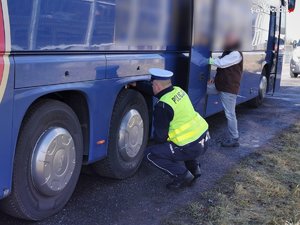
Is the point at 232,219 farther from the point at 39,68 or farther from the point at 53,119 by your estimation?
the point at 39,68

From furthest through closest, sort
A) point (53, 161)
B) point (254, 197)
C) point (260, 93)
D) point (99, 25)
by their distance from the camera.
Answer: point (260, 93) → point (254, 197) → point (99, 25) → point (53, 161)

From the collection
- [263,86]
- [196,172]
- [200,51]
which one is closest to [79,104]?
[196,172]

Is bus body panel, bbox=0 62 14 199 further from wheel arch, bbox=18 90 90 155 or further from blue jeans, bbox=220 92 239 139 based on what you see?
blue jeans, bbox=220 92 239 139

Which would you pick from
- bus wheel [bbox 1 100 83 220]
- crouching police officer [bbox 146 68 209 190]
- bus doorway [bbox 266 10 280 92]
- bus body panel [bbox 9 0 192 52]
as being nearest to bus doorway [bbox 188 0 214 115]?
bus body panel [bbox 9 0 192 52]

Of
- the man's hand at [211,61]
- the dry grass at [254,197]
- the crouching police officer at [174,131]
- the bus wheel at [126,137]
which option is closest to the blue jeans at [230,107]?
the man's hand at [211,61]

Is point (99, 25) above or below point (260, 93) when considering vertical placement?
above

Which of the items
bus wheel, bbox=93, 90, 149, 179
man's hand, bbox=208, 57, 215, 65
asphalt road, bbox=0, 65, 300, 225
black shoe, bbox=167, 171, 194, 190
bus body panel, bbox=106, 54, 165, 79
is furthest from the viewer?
man's hand, bbox=208, 57, 215, 65

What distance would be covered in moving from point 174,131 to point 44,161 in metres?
1.52

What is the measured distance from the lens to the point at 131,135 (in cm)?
497

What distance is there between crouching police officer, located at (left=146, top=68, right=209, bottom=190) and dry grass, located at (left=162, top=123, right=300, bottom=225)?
1.31ft

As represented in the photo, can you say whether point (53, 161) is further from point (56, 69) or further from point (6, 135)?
point (56, 69)

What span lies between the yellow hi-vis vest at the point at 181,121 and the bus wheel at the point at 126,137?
0.45 metres

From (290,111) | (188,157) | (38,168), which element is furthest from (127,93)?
(290,111)

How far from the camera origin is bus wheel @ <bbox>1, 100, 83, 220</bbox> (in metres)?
3.47
